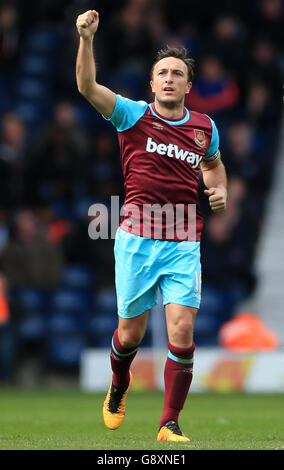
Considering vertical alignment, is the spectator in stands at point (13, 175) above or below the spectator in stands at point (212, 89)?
below

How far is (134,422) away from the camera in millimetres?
8375

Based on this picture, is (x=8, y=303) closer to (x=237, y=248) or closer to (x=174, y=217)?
(x=237, y=248)

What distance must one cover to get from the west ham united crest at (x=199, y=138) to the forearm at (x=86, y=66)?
791 millimetres

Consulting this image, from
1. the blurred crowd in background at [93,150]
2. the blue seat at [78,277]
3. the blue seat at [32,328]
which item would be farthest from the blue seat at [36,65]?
the blue seat at [32,328]

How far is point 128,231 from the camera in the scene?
690 cm

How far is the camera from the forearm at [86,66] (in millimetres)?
6337

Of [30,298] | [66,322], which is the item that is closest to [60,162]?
[30,298]

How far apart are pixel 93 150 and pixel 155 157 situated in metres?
8.35

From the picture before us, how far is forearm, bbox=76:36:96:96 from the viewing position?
20.8 feet

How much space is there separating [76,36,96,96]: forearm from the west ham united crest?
791mm

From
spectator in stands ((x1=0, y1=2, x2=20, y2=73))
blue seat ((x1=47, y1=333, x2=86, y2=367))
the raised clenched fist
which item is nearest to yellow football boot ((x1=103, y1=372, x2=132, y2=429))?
the raised clenched fist

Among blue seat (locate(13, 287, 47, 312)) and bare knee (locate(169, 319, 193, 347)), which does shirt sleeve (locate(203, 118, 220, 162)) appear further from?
blue seat (locate(13, 287, 47, 312))

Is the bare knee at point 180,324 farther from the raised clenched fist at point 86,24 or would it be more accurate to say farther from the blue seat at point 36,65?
the blue seat at point 36,65
